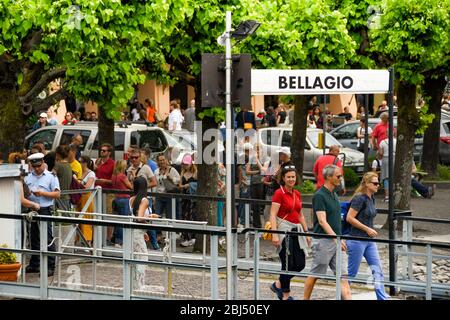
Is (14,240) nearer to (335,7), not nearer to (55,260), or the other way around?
(55,260)

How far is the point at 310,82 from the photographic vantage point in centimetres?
1694

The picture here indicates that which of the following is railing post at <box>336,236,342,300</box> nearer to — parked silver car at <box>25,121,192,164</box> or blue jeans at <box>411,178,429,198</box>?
blue jeans at <box>411,178,429,198</box>

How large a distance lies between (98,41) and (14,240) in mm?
3764

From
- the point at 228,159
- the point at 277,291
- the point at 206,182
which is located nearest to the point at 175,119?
the point at 206,182

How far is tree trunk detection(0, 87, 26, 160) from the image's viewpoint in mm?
21344

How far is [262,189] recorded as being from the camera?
25.3 meters

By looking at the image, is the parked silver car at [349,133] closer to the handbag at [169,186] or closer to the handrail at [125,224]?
the handbag at [169,186]

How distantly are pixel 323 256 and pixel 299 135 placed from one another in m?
15.6

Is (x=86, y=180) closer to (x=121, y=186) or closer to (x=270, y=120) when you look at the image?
(x=121, y=186)

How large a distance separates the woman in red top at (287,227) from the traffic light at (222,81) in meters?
1.78

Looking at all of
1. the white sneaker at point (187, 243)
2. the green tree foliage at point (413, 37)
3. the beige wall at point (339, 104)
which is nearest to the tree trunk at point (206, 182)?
the green tree foliage at point (413, 37)

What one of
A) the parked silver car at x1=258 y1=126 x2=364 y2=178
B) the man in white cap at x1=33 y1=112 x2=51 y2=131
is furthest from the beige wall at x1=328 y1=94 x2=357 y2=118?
the parked silver car at x1=258 y1=126 x2=364 y2=178

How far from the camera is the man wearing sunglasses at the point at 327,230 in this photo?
16.0m

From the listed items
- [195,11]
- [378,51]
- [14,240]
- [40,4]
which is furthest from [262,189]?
[14,240]
